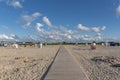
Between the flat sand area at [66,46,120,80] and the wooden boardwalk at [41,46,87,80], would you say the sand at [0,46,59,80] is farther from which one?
the flat sand area at [66,46,120,80]

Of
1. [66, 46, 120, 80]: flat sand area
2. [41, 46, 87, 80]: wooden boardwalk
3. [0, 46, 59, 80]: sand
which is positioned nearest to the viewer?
[41, 46, 87, 80]: wooden boardwalk

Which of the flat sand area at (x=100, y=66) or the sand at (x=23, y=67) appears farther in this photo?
the sand at (x=23, y=67)

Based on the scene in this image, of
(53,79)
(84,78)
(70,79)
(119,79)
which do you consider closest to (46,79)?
(53,79)

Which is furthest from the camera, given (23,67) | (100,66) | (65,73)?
(100,66)

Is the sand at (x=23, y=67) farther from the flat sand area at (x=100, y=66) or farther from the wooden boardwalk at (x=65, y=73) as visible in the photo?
the flat sand area at (x=100, y=66)

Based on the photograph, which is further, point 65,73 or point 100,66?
point 100,66

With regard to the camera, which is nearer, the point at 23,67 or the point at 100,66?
the point at 23,67

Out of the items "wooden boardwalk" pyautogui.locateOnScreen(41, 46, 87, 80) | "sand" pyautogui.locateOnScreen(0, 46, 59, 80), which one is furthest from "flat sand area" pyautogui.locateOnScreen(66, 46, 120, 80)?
"sand" pyautogui.locateOnScreen(0, 46, 59, 80)

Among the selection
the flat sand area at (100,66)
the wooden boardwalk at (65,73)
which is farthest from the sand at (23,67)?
the flat sand area at (100,66)

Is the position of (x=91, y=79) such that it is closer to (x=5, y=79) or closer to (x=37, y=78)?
(x=37, y=78)

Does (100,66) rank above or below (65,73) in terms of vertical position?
below

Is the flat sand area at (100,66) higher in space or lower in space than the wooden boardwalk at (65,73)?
lower

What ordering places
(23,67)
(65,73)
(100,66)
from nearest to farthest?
1. (65,73)
2. (23,67)
3. (100,66)

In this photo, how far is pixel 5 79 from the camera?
12.1m
